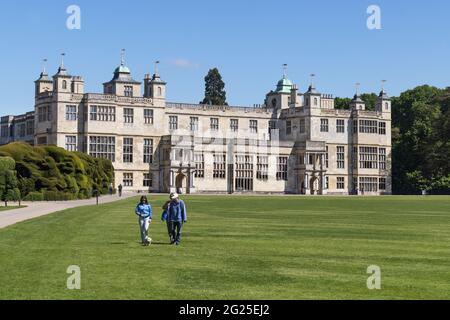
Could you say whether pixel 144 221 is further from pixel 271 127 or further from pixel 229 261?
pixel 271 127

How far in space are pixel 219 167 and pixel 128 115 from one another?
488 inches

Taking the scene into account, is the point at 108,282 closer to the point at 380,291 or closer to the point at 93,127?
the point at 380,291

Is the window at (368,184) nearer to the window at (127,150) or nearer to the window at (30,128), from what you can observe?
the window at (127,150)

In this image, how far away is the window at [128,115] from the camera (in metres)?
88.8

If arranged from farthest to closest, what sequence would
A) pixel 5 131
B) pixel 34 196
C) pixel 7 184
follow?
1. pixel 5 131
2. pixel 34 196
3. pixel 7 184

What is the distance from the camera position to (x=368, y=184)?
102 metres

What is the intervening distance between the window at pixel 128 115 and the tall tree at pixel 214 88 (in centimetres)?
3067

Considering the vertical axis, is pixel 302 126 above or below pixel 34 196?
above

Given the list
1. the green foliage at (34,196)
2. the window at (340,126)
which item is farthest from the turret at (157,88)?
the green foliage at (34,196)

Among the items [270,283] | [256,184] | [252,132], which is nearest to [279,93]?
[252,132]
